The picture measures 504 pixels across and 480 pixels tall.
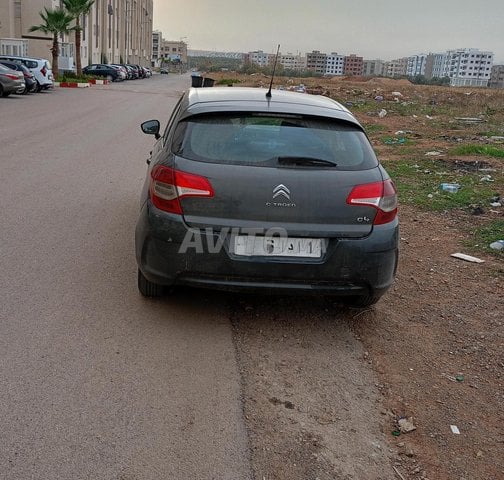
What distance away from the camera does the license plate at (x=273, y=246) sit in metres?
4.02

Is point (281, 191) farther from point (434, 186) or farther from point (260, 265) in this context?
point (434, 186)

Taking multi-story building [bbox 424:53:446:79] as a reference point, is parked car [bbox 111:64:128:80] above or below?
below

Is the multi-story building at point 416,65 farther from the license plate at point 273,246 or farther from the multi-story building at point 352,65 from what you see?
the license plate at point 273,246

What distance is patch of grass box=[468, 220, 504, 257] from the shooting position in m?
6.51

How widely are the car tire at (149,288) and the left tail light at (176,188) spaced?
2.25ft

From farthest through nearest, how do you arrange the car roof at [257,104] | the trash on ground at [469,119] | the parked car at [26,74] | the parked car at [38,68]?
the parked car at [38,68]
the parked car at [26,74]
the trash on ground at [469,119]
the car roof at [257,104]

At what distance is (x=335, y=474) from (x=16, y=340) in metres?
2.25

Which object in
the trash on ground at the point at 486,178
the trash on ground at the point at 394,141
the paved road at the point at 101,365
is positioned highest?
the trash on ground at the point at 486,178

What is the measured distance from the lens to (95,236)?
249 inches

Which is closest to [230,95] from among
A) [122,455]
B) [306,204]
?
[306,204]

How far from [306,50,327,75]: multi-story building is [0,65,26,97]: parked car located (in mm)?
155257

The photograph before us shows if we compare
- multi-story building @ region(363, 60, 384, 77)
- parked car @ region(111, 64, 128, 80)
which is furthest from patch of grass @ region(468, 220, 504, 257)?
multi-story building @ region(363, 60, 384, 77)

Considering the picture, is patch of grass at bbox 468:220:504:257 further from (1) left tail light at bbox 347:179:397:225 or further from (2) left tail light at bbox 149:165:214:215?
(2) left tail light at bbox 149:165:214:215

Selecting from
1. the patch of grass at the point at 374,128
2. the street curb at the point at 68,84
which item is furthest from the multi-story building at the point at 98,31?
the patch of grass at the point at 374,128
